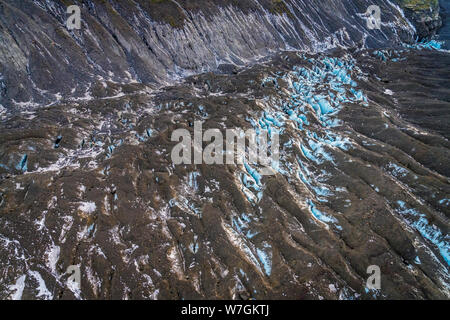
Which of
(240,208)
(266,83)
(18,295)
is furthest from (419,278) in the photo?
(266,83)

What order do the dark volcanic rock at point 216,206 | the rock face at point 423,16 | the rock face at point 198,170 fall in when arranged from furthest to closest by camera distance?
1. the rock face at point 423,16
2. the rock face at point 198,170
3. the dark volcanic rock at point 216,206

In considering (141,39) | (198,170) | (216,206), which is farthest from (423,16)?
(216,206)

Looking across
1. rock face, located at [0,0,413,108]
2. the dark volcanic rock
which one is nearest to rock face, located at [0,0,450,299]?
the dark volcanic rock

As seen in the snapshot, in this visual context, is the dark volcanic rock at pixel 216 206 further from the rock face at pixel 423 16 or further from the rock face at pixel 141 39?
the rock face at pixel 423 16

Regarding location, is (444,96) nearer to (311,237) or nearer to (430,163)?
(430,163)

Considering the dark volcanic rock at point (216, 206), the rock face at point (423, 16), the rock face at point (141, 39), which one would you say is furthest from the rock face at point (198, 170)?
the rock face at point (423, 16)

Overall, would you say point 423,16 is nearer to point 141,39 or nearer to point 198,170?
point 141,39
